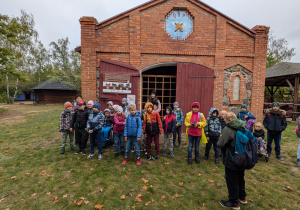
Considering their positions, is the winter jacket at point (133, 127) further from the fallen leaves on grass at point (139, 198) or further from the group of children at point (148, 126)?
the fallen leaves on grass at point (139, 198)

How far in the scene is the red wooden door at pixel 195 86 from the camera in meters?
6.81

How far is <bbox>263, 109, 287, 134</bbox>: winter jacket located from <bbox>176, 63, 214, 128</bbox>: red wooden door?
7.92ft

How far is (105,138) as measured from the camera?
5016 mm

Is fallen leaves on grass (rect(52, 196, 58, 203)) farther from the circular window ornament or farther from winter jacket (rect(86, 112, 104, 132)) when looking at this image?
the circular window ornament

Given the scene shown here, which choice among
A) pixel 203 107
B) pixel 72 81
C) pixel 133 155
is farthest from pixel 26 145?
pixel 72 81

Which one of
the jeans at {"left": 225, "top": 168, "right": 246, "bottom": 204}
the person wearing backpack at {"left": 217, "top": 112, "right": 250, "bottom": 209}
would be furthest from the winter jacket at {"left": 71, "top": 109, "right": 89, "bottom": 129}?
the jeans at {"left": 225, "top": 168, "right": 246, "bottom": 204}

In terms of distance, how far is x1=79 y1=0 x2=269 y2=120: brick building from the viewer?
6.38 metres

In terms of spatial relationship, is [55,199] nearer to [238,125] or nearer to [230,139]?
[230,139]

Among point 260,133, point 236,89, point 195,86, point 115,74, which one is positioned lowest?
point 260,133

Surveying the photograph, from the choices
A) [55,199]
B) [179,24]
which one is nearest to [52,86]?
[179,24]

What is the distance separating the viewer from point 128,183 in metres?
3.40

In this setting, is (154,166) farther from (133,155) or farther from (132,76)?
(132,76)

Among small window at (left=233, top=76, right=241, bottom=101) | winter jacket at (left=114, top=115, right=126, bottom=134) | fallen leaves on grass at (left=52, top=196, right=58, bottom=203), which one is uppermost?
small window at (left=233, top=76, right=241, bottom=101)

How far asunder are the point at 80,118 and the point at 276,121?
19.6ft
